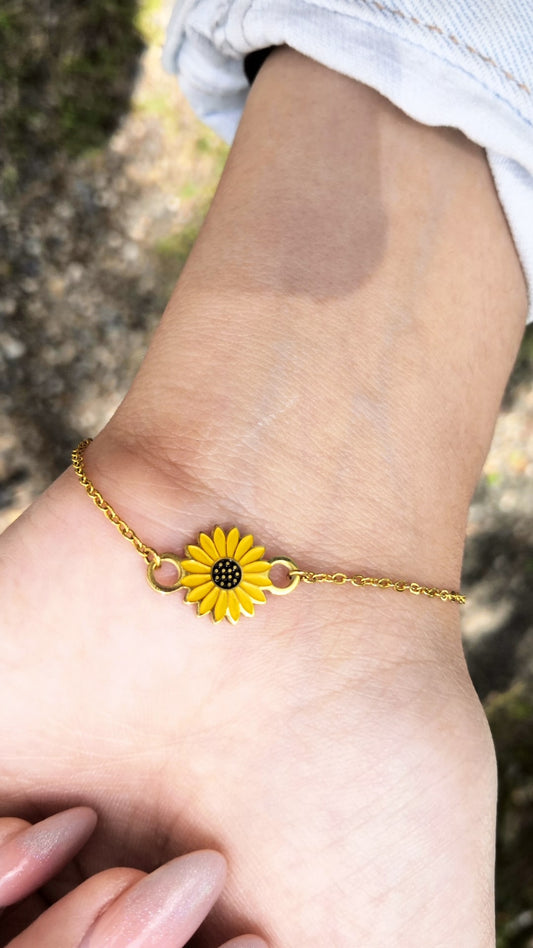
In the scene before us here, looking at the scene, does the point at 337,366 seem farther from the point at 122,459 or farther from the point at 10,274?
the point at 10,274

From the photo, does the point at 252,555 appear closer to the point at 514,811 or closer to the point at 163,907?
the point at 163,907

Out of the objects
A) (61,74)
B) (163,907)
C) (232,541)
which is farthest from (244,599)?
(61,74)

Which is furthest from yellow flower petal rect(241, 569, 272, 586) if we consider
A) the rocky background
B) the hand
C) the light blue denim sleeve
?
the rocky background

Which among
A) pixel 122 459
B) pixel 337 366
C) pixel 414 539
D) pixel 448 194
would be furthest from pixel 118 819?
pixel 448 194

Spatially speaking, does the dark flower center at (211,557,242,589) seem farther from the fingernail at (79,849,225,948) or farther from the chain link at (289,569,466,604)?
the fingernail at (79,849,225,948)

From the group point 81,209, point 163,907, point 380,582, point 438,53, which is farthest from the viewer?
point 81,209

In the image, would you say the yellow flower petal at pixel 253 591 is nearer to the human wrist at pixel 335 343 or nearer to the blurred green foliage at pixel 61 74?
the human wrist at pixel 335 343
